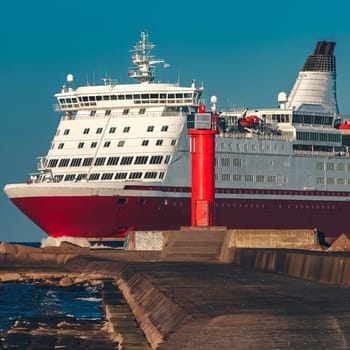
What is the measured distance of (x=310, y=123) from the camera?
233 feet

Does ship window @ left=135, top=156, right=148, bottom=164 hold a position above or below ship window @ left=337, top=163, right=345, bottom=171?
above

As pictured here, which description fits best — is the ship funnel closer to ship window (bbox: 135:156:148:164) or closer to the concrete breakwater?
ship window (bbox: 135:156:148:164)

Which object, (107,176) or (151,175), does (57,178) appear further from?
(151,175)

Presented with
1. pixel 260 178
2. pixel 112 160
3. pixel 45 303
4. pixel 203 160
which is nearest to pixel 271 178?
pixel 260 178

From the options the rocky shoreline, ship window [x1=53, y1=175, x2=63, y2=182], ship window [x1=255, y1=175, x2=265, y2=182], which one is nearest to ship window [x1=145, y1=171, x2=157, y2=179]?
ship window [x1=53, y1=175, x2=63, y2=182]

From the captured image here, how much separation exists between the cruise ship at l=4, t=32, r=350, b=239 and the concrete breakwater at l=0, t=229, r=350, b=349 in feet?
88.4

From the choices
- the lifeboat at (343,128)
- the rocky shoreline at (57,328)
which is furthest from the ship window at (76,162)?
the rocky shoreline at (57,328)

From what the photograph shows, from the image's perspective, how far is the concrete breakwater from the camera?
12242 mm

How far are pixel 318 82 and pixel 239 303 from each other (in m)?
60.4

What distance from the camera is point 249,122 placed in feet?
220

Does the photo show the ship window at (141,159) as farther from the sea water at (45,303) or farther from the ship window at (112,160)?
the sea water at (45,303)

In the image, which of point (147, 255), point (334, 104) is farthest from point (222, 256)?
point (334, 104)

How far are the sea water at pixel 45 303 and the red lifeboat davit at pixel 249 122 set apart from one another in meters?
33.8

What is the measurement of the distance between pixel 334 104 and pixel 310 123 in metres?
5.49
